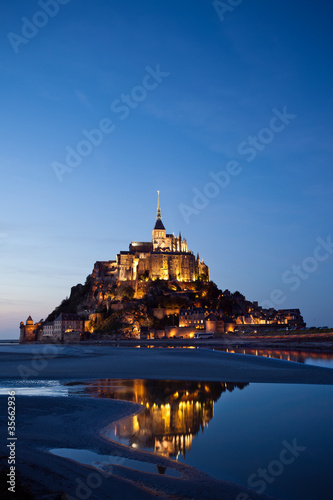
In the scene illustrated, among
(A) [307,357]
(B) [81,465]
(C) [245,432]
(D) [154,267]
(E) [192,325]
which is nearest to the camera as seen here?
(B) [81,465]

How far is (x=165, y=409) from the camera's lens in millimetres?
11484

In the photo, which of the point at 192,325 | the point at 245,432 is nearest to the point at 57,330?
the point at 192,325

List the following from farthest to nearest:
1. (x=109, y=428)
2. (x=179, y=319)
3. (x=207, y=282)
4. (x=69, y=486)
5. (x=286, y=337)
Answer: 1. (x=207, y=282)
2. (x=179, y=319)
3. (x=286, y=337)
4. (x=109, y=428)
5. (x=69, y=486)

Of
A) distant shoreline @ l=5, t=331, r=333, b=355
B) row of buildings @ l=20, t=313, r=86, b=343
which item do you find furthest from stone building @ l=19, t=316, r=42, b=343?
distant shoreline @ l=5, t=331, r=333, b=355

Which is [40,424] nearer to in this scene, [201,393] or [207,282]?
[201,393]

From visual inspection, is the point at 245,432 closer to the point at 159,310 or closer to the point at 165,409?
the point at 165,409

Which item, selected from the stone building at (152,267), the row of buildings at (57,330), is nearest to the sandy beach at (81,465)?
the row of buildings at (57,330)

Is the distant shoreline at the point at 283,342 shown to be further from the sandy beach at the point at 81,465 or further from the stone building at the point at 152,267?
the sandy beach at the point at 81,465

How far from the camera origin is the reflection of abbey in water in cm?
839

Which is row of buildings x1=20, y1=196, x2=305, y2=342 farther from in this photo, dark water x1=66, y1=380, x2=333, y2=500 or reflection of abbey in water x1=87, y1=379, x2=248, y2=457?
dark water x1=66, y1=380, x2=333, y2=500

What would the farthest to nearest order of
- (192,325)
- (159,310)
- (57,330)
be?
(57,330)
(159,310)
(192,325)

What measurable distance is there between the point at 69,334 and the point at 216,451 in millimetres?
87319

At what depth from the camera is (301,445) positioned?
26.9 ft

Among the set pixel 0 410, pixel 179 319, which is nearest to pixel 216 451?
pixel 0 410
